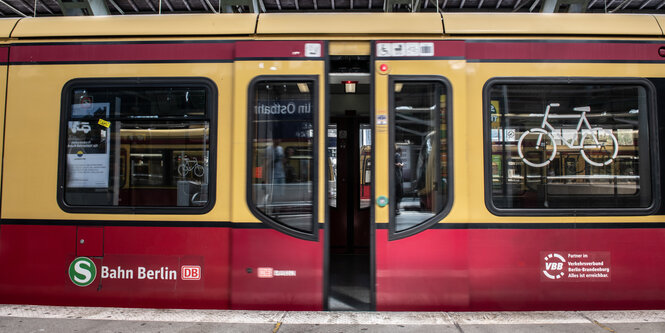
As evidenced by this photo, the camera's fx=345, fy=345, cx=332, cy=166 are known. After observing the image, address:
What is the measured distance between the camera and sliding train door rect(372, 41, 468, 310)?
2.98 metres

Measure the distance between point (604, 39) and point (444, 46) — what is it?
142 cm

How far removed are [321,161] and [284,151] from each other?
346 mm

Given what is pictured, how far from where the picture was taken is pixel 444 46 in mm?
3041

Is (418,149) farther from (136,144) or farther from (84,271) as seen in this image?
Result: (84,271)

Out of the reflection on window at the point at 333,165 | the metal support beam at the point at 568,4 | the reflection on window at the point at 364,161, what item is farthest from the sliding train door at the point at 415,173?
the metal support beam at the point at 568,4

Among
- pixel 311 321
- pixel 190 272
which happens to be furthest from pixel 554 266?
pixel 190 272

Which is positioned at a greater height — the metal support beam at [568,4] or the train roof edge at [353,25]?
the metal support beam at [568,4]

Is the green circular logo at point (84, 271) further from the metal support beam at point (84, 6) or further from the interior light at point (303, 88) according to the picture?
the metal support beam at point (84, 6)

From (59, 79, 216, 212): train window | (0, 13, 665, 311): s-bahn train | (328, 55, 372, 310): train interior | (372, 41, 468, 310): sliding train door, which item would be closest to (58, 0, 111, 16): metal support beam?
(0, 13, 665, 311): s-bahn train

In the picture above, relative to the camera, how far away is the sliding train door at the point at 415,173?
2.98 meters

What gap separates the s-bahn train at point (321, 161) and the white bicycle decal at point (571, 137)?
0.02 meters

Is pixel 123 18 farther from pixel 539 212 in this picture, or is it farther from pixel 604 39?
pixel 604 39

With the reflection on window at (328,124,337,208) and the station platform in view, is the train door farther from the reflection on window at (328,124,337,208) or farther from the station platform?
the station platform

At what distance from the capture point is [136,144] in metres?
3.13
